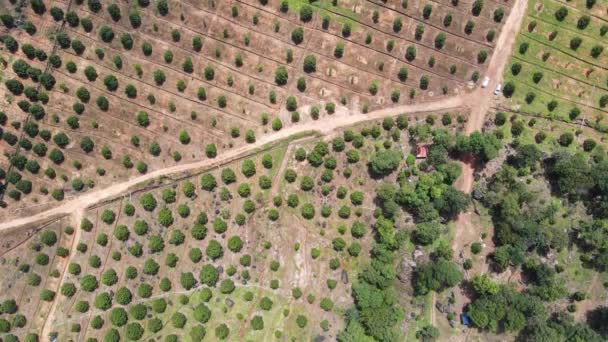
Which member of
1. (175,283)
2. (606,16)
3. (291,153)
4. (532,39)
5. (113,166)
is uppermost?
(606,16)

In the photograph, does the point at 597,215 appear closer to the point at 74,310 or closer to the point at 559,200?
the point at 559,200

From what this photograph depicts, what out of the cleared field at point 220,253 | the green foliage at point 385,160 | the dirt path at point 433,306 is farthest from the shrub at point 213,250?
the dirt path at point 433,306

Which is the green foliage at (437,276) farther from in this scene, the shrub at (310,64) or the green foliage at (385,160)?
the shrub at (310,64)

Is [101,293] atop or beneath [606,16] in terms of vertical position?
beneath

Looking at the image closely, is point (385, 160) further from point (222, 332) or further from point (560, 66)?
point (222, 332)

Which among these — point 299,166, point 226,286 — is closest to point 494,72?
point 299,166

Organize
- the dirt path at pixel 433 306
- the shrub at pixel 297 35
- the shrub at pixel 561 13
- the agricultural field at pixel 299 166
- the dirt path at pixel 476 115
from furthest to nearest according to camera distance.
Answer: the dirt path at pixel 433 306 < the dirt path at pixel 476 115 < the shrub at pixel 297 35 < the shrub at pixel 561 13 < the agricultural field at pixel 299 166

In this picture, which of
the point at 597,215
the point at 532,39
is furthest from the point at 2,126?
the point at 597,215
